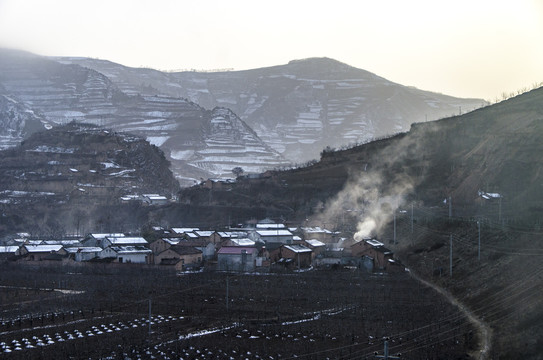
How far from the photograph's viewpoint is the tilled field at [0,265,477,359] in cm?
2705

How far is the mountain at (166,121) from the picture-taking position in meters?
163

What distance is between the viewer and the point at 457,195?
61469mm

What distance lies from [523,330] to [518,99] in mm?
49479

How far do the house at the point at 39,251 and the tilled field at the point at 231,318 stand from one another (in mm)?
8109

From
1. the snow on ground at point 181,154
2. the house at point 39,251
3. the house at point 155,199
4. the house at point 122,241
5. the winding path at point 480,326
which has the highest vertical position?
the winding path at point 480,326

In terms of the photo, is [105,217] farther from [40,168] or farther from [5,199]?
[40,168]

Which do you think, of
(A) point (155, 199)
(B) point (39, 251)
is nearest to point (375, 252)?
(B) point (39, 251)

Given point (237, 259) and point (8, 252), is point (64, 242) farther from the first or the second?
point (237, 259)

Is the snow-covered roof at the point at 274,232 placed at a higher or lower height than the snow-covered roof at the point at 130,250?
higher

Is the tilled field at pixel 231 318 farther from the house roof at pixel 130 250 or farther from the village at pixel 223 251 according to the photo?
the house roof at pixel 130 250

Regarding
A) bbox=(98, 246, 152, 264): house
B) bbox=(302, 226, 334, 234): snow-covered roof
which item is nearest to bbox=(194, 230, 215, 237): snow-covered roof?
bbox=(98, 246, 152, 264): house

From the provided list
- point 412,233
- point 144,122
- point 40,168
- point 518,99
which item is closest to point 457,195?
point 412,233

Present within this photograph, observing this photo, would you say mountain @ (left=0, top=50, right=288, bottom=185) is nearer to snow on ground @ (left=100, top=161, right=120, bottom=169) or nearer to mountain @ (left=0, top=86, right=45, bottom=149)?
mountain @ (left=0, top=86, right=45, bottom=149)

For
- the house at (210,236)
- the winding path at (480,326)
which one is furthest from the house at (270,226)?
the winding path at (480,326)
